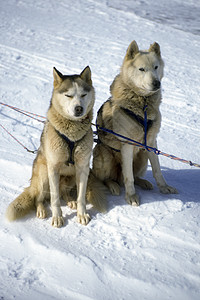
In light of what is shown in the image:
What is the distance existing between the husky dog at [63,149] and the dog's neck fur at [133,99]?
17.8 inches

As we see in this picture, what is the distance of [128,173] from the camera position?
11.4ft

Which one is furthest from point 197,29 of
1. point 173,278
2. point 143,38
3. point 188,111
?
point 173,278

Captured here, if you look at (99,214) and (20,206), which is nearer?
(20,206)

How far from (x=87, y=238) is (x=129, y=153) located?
39.5 inches

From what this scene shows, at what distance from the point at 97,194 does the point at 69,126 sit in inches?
33.4

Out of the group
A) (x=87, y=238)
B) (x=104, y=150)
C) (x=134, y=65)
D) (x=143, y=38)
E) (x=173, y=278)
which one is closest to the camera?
(x=173, y=278)

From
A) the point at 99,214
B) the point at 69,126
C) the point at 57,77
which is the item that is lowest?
the point at 99,214

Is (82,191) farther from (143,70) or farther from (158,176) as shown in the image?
(143,70)

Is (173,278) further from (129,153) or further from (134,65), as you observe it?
(134,65)

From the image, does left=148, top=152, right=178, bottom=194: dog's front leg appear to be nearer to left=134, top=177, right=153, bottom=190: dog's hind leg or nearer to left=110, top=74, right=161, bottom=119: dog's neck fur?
left=134, top=177, right=153, bottom=190: dog's hind leg

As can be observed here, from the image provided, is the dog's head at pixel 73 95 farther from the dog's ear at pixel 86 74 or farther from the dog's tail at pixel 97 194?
the dog's tail at pixel 97 194

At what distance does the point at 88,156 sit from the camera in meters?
3.12

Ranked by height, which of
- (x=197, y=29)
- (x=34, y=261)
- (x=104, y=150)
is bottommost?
(x=34, y=261)

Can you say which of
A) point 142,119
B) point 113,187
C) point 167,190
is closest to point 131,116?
point 142,119
